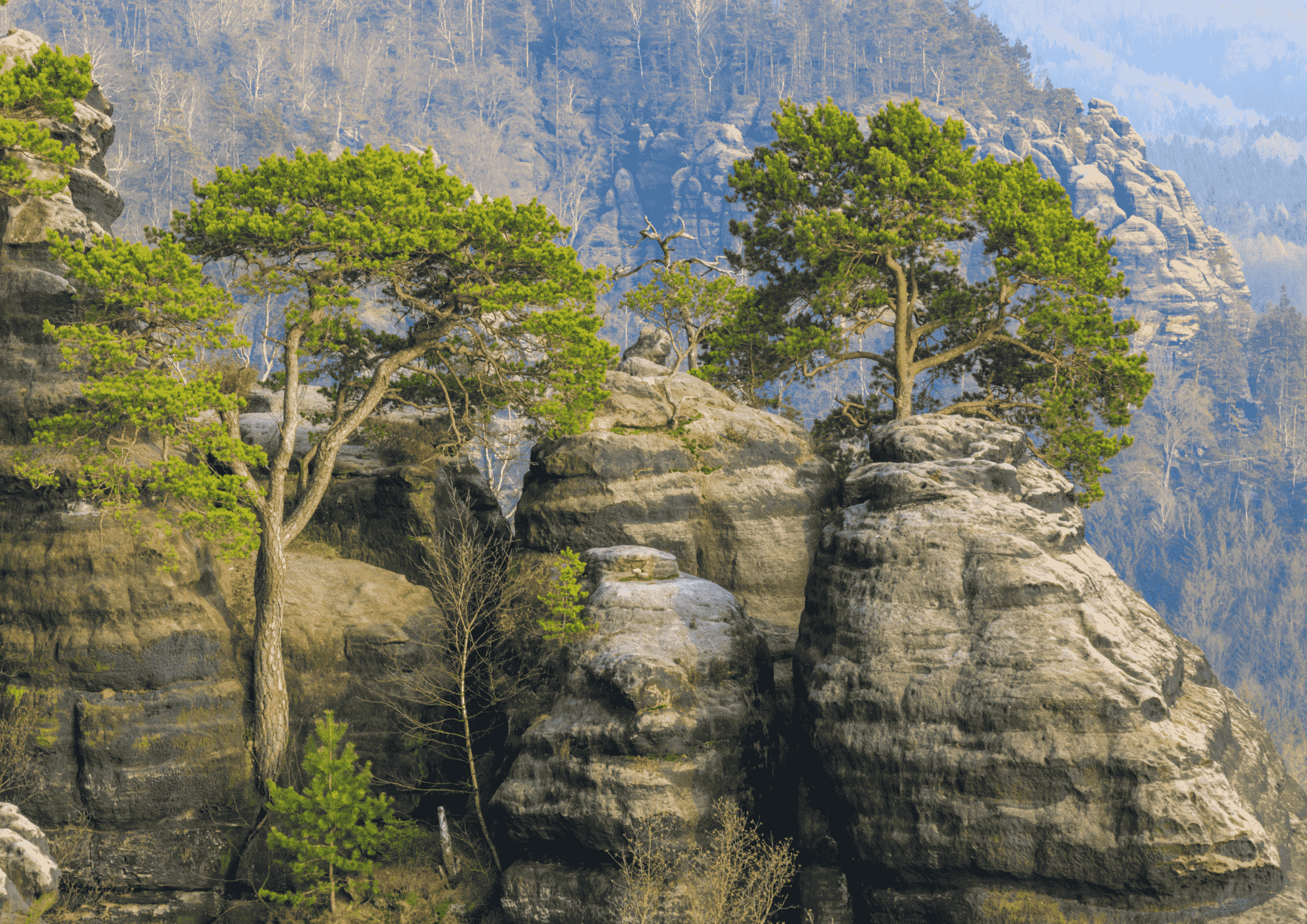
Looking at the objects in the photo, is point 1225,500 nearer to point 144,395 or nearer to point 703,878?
point 703,878

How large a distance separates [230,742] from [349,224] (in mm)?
11511

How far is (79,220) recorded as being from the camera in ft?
71.8

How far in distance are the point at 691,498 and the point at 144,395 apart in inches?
493

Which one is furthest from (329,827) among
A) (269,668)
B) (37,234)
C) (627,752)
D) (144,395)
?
(37,234)

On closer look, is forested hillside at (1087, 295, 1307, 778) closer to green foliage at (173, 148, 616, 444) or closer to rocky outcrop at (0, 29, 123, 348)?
green foliage at (173, 148, 616, 444)

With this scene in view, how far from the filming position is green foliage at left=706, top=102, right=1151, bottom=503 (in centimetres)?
2445

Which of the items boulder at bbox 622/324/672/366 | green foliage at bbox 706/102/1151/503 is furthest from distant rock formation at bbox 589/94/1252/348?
green foliage at bbox 706/102/1151/503

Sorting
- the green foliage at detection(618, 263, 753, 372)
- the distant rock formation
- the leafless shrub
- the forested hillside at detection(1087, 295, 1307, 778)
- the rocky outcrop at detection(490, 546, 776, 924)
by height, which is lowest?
the leafless shrub

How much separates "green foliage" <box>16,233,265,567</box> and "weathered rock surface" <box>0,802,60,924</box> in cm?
651

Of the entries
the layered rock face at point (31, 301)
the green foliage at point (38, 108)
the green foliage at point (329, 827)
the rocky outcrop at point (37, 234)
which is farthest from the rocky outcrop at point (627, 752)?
the green foliage at point (38, 108)

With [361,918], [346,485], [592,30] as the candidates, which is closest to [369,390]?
[346,485]

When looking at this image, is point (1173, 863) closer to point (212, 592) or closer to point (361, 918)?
point (361, 918)

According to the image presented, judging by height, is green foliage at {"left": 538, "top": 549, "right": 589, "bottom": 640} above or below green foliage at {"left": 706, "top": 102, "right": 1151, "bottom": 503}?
below

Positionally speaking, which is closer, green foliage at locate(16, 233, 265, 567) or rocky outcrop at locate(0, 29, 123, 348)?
green foliage at locate(16, 233, 265, 567)
